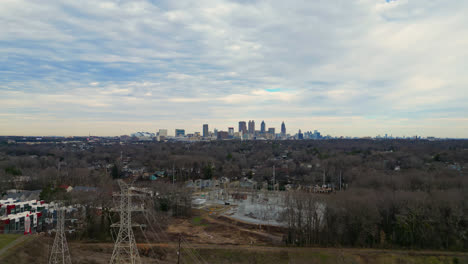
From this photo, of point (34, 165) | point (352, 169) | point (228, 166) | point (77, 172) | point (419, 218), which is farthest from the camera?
point (228, 166)

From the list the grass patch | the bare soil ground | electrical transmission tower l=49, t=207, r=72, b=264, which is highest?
electrical transmission tower l=49, t=207, r=72, b=264

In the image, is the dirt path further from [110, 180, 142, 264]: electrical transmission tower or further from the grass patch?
the grass patch

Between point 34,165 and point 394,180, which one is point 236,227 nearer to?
point 394,180

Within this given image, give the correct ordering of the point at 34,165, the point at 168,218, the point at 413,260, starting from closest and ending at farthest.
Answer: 1. the point at 413,260
2. the point at 168,218
3. the point at 34,165

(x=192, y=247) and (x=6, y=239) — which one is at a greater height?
(x=6, y=239)

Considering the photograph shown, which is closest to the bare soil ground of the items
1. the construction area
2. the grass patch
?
the construction area

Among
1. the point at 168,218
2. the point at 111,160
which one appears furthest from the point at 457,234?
the point at 111,160

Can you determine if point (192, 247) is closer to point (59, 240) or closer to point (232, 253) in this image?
point (232, 253)

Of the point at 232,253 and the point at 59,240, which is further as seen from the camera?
the point at 232,253

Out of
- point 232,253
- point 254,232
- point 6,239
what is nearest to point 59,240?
point 6,239

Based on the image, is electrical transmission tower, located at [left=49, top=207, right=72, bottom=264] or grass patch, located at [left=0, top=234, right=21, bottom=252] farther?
grass patch, located at [left=0, top=234, right=21, bottom=252]

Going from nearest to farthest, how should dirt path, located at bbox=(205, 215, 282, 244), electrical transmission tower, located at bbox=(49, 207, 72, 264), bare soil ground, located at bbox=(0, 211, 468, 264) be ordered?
electrical transmission tower, located at bbox=(49, 207, 72, 264), bare soil ground, located at bbox=(0, 211, 468, 264), dirt path, located at bbox=(205, 215, 282, 244)
